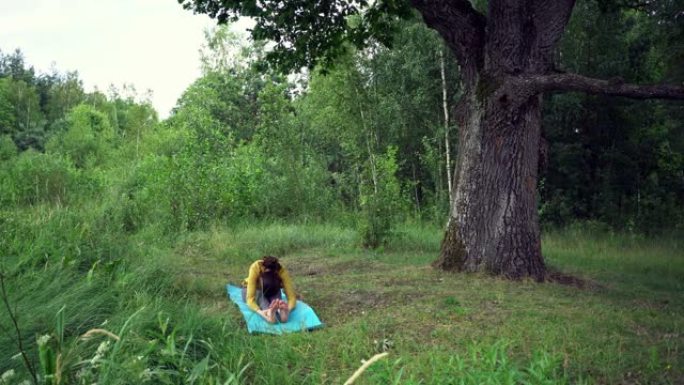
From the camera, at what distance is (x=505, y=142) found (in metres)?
9.20

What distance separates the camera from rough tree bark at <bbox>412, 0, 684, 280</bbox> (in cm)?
915

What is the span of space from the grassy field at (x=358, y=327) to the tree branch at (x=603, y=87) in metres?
2.61

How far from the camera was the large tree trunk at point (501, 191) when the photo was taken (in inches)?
360

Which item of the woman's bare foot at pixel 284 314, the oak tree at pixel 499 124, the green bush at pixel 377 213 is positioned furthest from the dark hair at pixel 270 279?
the green bush at pixel 377 213

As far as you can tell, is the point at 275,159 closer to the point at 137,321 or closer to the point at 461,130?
the point at 461,130

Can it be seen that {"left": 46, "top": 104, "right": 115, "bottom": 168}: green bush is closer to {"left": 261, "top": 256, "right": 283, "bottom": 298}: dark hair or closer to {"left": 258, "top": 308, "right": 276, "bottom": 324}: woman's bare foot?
{"left": 261, "top": 256, "right": 283, "bottom": 298}: dark hair

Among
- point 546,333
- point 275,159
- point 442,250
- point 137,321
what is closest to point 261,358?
point 137,321

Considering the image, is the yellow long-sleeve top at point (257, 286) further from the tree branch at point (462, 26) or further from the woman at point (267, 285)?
the tree branch at point (462, 26)

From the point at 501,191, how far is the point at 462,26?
103 inches

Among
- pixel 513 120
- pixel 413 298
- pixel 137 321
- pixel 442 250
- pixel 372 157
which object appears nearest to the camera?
pixel 137 321

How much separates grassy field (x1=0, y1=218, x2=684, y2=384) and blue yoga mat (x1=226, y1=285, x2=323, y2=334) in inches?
6.2

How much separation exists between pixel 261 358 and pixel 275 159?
14743 mm

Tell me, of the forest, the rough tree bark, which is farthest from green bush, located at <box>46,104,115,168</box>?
the rough tree bark

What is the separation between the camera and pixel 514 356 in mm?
5195
